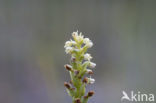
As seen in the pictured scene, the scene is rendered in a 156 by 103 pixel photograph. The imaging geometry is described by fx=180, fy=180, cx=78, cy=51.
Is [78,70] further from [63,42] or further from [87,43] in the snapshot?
[63,42]

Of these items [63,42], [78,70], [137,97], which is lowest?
[78,70]

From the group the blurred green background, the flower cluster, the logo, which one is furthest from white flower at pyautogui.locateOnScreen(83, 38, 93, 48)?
the logo

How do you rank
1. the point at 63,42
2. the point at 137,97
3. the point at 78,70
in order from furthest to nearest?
the point at 137,97
the point at 63,42
the point at 78,70

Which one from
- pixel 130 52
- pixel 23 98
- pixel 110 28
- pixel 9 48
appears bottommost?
pixel 23 98

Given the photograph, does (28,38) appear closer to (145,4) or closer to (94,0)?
(94,0)

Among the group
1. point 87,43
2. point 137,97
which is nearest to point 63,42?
point 137,97

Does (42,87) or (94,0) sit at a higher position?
(94,0)

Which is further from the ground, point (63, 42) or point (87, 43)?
point (63, 42)

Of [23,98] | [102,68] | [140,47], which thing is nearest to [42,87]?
[23,98]
